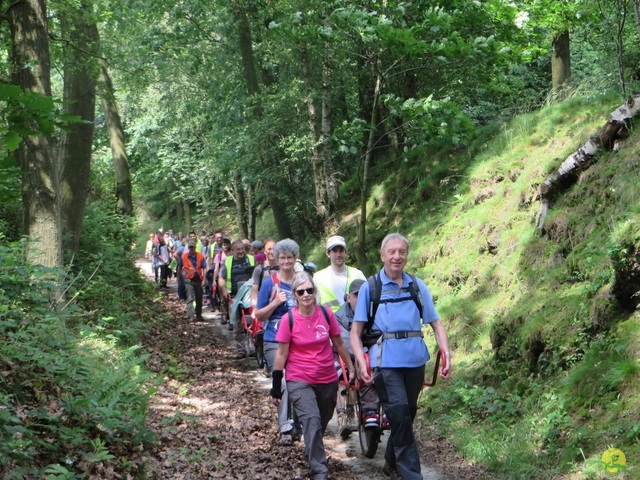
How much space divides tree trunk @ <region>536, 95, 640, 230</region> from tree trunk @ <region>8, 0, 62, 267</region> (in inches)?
265

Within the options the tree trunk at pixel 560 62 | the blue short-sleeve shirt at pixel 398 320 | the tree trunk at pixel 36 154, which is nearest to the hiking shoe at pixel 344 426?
the blue short-sleeve shirt at pixel 398 320

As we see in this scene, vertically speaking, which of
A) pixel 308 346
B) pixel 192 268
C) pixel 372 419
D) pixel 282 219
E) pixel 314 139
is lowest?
pixel 372 419

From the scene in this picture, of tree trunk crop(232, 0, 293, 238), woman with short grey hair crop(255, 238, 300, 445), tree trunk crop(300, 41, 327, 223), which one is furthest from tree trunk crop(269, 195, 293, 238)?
woman with short grey hair crop(255, 238, 300, 445)

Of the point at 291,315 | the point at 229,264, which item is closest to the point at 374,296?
the point at 291,315

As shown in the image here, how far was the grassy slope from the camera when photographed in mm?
6664

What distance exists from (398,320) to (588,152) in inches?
204

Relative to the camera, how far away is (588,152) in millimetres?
10047

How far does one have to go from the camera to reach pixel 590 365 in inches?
277

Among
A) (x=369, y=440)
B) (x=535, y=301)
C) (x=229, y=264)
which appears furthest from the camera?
(x=229, y=264)

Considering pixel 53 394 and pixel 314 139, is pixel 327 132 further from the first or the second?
pixel 53 394

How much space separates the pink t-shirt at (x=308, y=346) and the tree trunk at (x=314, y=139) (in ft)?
38.9

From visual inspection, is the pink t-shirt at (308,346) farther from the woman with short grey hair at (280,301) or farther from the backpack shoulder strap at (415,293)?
the woman with short grey hair at (280,301)

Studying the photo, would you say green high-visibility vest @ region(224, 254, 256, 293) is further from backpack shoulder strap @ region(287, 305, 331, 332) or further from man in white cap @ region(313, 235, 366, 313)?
backpack shoulder strap @ region(287, 305, 331, 332)

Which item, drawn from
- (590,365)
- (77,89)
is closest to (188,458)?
(590,365)
